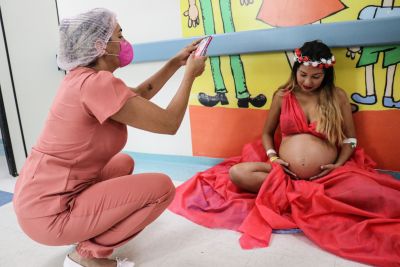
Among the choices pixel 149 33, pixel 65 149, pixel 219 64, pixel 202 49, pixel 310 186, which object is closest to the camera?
pixel 65 149

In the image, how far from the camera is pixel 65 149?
1.17 meters

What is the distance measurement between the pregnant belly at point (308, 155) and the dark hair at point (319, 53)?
0.30m

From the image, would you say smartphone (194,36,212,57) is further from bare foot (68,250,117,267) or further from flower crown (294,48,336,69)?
bare foot (68,250,117,267)

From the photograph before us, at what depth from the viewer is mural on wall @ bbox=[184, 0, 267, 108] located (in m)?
1.95

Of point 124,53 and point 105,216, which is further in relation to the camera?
point 124,53

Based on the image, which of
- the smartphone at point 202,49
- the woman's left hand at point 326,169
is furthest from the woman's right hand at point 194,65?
the woman's left hand at point 326,169

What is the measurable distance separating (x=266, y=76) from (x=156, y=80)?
695 mm

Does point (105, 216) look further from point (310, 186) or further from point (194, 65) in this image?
point (310, 186)

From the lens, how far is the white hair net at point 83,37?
3.88 feet

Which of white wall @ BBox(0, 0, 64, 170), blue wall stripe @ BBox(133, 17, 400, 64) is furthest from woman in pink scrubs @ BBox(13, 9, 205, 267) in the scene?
white wall @ BBox(0, 0, 64, 170)

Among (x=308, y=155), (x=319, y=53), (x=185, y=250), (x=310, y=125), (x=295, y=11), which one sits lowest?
(x=185, y=250)

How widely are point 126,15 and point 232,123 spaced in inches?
43.8

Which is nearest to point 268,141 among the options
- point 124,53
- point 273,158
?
point 273,158

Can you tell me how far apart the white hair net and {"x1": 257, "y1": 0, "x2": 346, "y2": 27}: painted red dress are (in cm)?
98
